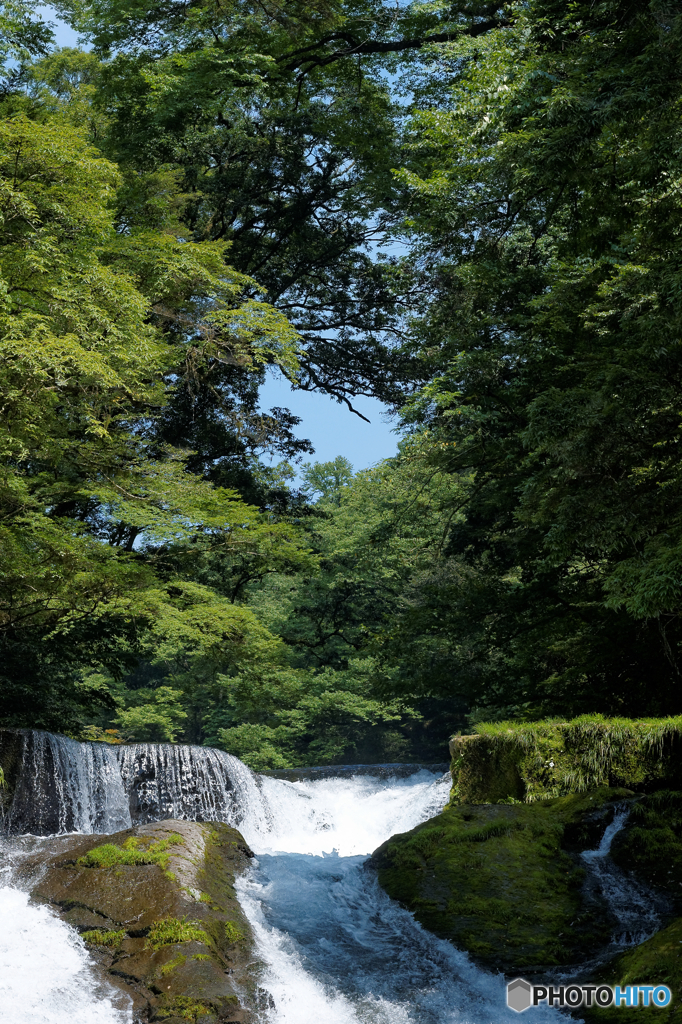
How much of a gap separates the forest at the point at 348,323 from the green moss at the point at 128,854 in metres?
3.90

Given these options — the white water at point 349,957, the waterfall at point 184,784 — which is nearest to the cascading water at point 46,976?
the white water at point 349,957

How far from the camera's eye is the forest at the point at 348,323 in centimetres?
769

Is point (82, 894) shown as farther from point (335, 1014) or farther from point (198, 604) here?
point (198, 604)

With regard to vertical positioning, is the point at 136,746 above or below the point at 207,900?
above

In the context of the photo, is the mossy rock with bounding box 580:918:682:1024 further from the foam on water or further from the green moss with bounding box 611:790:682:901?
the foam on water

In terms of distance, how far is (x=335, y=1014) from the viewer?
652cm

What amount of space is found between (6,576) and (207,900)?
5151mm

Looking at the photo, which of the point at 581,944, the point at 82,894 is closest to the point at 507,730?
the point at 581,944

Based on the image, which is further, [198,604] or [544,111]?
[198,604]

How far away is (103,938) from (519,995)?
337 cm

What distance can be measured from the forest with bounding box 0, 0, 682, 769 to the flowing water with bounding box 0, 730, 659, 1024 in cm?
185

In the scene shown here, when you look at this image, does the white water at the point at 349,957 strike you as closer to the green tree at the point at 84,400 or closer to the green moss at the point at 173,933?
the green moss at the point at 173,933

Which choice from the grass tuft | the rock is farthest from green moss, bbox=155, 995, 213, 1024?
the grass tuft

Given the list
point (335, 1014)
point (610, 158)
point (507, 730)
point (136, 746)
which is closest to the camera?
point (335, 1014)
